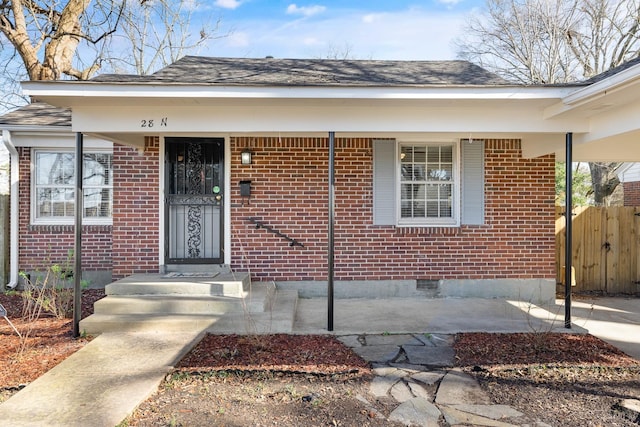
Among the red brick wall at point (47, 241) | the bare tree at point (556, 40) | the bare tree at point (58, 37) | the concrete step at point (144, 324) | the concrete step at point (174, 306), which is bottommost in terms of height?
the concrete step at point (144, 324)

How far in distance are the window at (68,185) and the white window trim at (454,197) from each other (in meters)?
5.15

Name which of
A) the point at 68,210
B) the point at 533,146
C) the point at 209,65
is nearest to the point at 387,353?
the point at 533,146

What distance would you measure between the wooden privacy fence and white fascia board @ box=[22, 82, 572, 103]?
4048 mm

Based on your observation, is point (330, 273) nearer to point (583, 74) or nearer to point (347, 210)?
point (347, 210)

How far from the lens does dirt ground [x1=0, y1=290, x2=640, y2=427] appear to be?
301cm

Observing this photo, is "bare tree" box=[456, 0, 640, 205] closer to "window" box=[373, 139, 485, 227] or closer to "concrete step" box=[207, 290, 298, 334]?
"window" box=[373, 139, 485, 227]

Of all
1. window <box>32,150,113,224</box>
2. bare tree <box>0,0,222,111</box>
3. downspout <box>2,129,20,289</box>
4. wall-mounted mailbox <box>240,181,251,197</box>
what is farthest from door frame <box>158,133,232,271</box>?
bare tree <box>0,0,222,111</box>

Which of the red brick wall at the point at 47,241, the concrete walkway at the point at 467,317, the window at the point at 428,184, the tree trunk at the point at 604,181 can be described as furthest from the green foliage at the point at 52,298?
the tree trunk at the point at 604,181

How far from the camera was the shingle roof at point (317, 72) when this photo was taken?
5.49 meters

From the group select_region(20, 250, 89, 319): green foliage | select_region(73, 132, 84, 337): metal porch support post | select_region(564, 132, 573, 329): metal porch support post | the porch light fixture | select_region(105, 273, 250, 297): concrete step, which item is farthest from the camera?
the porch light fixture

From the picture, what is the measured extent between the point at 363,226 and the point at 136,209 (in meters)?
3.55

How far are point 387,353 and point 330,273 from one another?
1.09 meters

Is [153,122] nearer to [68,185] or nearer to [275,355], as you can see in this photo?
[275,355]

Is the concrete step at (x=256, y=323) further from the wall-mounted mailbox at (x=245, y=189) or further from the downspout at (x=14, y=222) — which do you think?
the downspout at (x=14, y=222)
